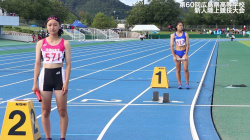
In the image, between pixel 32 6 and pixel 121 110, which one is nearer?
pixel 121 110

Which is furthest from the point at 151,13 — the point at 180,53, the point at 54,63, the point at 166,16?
the point at 54,63

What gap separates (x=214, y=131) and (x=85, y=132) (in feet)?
6.63

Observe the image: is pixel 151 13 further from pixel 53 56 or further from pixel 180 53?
pixel 53 56

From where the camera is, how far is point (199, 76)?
17.1 m

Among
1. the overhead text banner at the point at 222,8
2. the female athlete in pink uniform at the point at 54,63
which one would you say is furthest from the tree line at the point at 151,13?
the female athlete in pink uniform at the point at 54,63

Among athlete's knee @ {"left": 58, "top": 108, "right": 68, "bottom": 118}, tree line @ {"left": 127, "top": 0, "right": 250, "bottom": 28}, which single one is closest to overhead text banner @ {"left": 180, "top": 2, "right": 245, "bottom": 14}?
tree line @ {"left": 127, "top": 0, "right": 250, "bottom": 28}

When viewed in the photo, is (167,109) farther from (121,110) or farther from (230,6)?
(230,6)

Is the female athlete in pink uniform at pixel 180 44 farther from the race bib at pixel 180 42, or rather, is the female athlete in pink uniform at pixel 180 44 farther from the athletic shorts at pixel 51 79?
the athletic shorts at pixel 51 79

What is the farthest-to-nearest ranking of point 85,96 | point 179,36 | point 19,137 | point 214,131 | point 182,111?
1. point 179,36
2. point 85,96
3. point 182,111
4. point 214,131
5. point 19,137

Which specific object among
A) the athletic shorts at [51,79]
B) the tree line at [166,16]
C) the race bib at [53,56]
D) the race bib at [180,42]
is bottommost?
the athletic shorts at [51,79]

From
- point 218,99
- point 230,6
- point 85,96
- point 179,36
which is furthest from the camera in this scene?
point 230,6

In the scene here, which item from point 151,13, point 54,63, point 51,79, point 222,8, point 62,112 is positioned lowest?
point 62,112

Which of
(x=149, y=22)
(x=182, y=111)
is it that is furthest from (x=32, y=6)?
(x=182, y=111)

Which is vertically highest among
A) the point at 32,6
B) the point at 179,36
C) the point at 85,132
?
the point at 32,6
